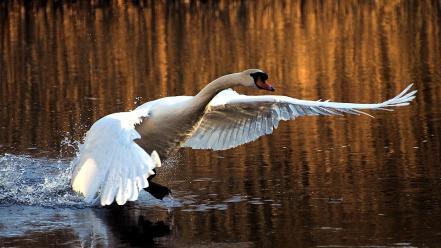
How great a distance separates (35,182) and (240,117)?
7.58ft

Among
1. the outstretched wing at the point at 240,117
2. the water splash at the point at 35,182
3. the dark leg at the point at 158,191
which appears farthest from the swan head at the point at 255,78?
the water splash at the point at 35,182

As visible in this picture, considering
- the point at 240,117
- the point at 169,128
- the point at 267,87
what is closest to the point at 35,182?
the point at 169,128

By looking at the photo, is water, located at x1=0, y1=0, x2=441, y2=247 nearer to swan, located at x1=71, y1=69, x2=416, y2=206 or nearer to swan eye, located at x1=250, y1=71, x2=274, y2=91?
swan, located at x1=71, y1=69, x2=416, y2=206

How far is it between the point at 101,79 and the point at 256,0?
18.4 m

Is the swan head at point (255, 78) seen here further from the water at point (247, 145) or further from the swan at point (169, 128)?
the water at point (247, 145)

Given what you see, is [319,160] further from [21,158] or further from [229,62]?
[229,62]

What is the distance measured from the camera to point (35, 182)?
13.0m

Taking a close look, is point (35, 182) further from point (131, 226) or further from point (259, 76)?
point (259, 76)

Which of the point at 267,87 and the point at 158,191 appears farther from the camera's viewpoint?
the point at 158,191

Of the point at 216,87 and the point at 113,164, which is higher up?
the point at 216,87

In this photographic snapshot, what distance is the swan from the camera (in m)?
9.58

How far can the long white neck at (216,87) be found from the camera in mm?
11016

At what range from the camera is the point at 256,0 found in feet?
134

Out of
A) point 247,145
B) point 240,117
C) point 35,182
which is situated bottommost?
point 35,182
